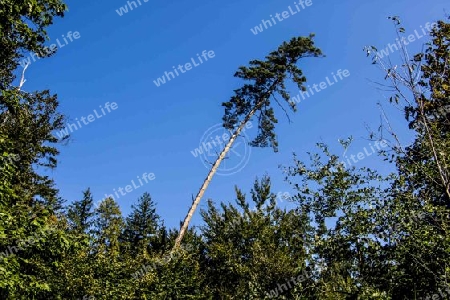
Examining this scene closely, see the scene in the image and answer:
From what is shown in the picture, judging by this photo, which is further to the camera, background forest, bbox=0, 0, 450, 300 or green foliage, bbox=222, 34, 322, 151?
green foliage, bbox=222, 34, 322, 151

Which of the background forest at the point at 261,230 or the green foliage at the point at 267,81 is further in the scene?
the green foliage at the point at 267,81

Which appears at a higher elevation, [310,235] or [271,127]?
[271,127]

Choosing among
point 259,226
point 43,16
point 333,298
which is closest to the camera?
point 333,298

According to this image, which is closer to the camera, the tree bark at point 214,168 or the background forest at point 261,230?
the background forest at point 261,230

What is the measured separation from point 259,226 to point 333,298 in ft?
50.5

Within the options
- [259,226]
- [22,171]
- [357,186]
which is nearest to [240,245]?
[259,226]

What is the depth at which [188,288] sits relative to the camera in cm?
1638

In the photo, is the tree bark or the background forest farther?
the tree bark

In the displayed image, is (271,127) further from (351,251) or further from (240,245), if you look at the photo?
(351,251)

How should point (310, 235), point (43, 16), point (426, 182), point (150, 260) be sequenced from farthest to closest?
point (150, 260), point (43, 16), point (310, 235), point (426, 182)

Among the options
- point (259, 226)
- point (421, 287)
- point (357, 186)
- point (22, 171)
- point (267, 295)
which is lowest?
point (421, 287)

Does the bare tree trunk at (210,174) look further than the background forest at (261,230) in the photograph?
Yes

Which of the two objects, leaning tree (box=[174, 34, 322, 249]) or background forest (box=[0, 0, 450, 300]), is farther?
leaning tree (box=[174, 34, 322, 249])

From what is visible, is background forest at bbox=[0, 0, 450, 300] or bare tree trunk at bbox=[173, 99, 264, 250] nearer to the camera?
background forest at bbox=[0, 0, 450, 300]
